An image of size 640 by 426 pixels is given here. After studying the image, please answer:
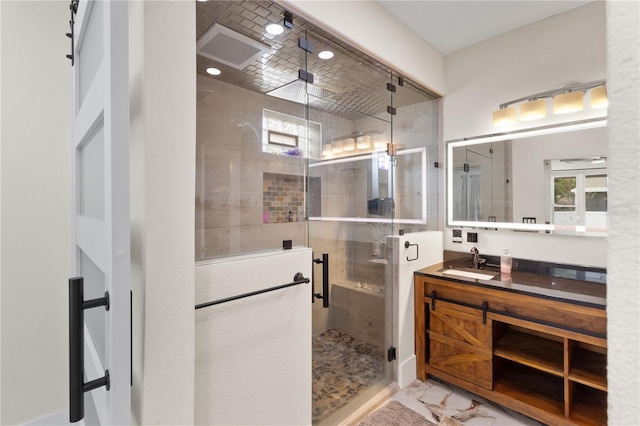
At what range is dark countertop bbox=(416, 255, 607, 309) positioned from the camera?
69.7 inches

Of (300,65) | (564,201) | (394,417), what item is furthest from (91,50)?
(564,201)

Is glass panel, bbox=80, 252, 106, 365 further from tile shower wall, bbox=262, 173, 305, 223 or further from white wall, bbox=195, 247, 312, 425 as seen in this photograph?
tile shower wall, bbox=262, 173, 305, 223

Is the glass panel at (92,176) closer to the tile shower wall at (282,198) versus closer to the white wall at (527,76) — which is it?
the tile shower wall at (282,198)

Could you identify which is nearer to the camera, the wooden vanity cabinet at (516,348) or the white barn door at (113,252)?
the white barn door at (113,252)

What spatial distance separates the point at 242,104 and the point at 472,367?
7.61 feet

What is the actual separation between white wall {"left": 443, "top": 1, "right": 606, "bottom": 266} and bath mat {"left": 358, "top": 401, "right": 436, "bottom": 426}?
1.44 m

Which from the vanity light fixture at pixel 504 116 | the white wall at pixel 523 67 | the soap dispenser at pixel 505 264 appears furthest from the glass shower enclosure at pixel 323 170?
the soap dispenser at pixel 505 264

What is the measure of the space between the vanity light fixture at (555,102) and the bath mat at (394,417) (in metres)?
2.34

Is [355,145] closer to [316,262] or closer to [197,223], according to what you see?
[316,262]

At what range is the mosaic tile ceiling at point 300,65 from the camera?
4.62 feet

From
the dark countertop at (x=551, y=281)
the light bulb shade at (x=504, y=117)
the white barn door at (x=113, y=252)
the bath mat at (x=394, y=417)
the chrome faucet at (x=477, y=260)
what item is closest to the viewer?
the white barn door at (x=113, y=252)

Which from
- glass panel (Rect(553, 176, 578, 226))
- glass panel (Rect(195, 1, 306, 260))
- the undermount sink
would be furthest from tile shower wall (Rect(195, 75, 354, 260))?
glass panel (Rect(553, 176, 578, 226))

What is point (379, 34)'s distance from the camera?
2.11m

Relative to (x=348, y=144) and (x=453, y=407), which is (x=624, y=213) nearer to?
(x=348, y=144)
